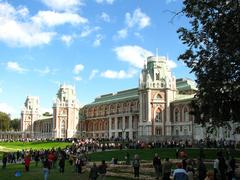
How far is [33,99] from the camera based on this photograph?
173375 mm

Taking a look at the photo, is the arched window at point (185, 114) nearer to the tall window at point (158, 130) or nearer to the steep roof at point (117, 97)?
the tall window at point (158, 130)

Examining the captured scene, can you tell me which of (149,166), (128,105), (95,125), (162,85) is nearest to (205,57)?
(149,166)

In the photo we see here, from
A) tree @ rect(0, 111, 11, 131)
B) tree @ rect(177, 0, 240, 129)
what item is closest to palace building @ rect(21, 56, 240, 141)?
tree @ rect(0, 111, 11, 131)

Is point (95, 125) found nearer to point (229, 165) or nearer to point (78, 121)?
point (78, 121)

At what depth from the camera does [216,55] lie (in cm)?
2775

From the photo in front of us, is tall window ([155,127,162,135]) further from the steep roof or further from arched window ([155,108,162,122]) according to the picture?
the steep roof

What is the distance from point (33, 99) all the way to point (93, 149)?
114 metres

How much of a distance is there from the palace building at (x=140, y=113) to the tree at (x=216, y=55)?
102ft

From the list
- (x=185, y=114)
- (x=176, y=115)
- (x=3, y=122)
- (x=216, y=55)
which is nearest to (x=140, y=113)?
(x=176, y=115)

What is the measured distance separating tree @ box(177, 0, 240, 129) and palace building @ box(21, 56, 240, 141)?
102 feet

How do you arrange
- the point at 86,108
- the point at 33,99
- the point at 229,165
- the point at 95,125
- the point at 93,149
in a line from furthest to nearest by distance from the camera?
the point at 33,99 → the point at 86,108 → the point at 95,125 → the point at 93,149 → the point at 229,165

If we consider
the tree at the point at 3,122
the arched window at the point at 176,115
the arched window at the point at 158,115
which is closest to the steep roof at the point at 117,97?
the arched window at the point at 158,115

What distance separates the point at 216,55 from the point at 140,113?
67.2 meters

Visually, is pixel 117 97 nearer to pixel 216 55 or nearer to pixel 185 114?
pixel 185 114
